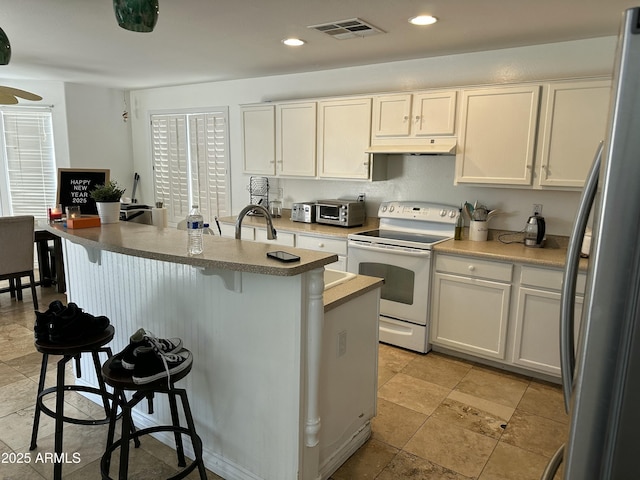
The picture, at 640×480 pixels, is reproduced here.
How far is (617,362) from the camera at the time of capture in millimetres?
781

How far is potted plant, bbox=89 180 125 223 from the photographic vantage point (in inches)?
109

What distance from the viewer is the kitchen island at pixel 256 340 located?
6.13 feet

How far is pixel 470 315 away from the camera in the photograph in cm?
340

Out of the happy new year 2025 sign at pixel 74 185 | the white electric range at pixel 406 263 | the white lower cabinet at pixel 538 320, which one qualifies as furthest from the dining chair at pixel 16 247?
the white lower cabinet at pixel 538 320

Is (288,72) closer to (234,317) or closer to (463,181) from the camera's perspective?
(463,181)

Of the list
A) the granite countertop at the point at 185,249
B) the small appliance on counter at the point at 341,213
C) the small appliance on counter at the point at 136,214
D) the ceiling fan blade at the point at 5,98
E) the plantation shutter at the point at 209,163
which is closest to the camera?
the granite countertop at the point at 185,249

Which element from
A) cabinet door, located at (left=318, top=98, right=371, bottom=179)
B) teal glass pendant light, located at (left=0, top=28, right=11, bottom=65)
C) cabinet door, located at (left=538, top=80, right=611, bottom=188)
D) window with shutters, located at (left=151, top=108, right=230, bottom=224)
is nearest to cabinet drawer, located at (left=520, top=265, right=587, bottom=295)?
cabinet door, located at (left=538, top=80, right=611, bottom=188)

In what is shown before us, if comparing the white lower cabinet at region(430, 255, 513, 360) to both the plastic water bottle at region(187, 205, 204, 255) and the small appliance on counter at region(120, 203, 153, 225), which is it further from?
the small appliance on counter at region(120, 203, 153, 225)

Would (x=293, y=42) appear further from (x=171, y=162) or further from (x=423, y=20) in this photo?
(x=171, y=162)

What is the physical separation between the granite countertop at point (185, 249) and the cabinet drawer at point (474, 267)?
5.70 ft

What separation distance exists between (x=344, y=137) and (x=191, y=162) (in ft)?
8.50

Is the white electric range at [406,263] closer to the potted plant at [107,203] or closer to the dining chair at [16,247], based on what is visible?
the potted plant at [107,203]

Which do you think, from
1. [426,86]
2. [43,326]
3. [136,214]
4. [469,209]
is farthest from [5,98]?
[469,209]

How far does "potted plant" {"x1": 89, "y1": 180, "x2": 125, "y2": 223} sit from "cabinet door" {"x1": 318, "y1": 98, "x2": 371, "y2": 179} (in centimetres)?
207
